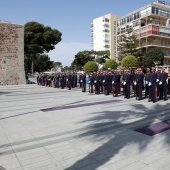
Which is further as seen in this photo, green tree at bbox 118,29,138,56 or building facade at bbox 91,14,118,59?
building facade at bbox 91,14,118,59

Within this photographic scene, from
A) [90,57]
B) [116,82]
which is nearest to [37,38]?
[90,57]

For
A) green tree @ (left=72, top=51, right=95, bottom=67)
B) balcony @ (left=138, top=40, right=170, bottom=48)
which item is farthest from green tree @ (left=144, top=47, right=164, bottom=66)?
green tree @ (left=72, top=51, right=95, bottom=67)

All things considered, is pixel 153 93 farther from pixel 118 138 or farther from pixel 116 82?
pixel 118 138

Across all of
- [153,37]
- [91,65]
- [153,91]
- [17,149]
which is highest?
[153,37]

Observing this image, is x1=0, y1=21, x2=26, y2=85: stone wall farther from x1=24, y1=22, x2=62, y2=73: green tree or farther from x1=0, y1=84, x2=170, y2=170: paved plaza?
x1=0, y1=84, x2=170, y2=170: paved plaza

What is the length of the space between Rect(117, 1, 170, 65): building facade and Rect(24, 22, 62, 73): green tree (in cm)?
2302

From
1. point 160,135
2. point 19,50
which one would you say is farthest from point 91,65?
point 160,135

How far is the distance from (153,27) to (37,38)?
27416 mm

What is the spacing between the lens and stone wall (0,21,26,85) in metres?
29.8

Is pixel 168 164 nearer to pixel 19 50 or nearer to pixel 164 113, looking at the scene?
pixel 164 113

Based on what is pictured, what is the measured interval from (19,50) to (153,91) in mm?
23640

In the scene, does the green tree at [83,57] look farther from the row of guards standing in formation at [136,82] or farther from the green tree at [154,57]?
the row of guards standing in formation at [136,82]

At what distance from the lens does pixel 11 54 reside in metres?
30.5

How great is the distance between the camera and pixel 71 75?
21.1 m
